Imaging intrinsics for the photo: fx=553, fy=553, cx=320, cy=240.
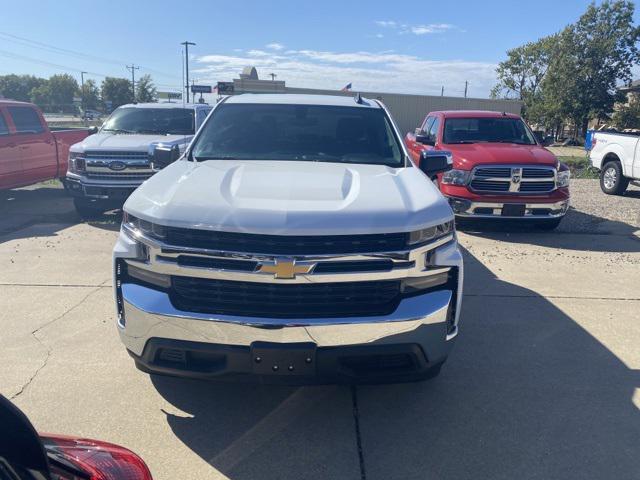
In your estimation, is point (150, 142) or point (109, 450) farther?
point (150, 142)

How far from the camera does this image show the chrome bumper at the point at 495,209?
836 centimetres

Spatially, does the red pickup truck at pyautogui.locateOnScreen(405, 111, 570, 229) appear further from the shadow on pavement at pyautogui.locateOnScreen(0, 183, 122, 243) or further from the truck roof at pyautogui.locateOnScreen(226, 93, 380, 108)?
the shadow on pavement at pyautogui.locateOnScreen(0, 183, 122, 243)

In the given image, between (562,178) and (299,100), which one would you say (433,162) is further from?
(562,178)

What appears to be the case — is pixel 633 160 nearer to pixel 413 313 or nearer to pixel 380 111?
pixel 380 111

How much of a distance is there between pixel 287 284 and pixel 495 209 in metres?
6.20

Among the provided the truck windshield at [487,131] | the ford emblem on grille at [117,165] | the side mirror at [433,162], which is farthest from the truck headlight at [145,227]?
the truck windshield at [487,131]

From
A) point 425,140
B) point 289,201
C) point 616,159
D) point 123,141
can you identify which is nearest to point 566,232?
point 425,140

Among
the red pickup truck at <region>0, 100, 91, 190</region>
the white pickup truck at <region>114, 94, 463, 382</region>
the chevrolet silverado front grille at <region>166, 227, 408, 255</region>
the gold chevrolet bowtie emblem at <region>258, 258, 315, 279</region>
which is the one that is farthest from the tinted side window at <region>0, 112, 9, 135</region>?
the gold chevrolet bowtie emblem at <region>258, 258, 315, 279</region>

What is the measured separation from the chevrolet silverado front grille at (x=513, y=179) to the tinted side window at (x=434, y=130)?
1.83 metres

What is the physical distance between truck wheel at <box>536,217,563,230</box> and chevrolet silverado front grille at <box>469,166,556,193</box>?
1.52ft

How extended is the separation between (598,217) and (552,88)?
1442 inches

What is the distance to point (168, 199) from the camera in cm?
316

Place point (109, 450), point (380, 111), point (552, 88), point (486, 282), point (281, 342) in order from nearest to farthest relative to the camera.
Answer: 1. point (109, 450)
2. point (281, 342)
3. point (380, 111)
4. point (486, 282)
5. point (552, 88)

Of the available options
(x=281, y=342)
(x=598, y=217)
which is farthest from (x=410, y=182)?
(x=598, y=217)
